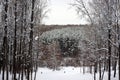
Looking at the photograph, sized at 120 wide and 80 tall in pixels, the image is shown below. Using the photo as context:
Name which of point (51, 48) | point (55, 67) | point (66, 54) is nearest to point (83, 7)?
point (55, 67)

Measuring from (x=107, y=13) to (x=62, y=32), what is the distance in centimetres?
9492

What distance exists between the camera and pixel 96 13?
24.8m

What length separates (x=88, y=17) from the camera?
75.6ft

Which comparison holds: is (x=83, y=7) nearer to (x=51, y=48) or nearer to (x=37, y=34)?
(x=37, y=34)

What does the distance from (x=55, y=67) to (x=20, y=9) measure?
48905mm

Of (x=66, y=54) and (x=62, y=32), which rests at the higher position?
(x=62, y=32)

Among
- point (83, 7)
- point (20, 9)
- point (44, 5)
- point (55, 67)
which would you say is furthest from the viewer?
point (55, 67)

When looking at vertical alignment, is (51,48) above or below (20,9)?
below

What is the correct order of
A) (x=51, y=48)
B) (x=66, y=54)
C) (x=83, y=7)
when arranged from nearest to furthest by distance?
1. (x=83, y=7)
2. (x=51, y=48)
3. (x=66, y=54)

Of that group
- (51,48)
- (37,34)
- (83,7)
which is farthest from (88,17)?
(51,48)

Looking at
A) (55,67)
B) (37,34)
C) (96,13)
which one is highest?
(96,13)

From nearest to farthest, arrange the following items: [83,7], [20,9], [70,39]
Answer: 1. [83,7]
2. [20,9]
3. [70,39]

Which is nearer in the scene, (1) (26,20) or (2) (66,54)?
(1) (26,20)

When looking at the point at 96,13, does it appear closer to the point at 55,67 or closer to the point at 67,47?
the point at 55,67
